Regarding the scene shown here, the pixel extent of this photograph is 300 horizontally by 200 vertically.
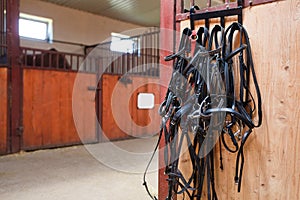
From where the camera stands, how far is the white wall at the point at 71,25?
5996 millimetres

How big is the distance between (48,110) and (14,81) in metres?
0.67

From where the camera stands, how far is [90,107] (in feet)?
15.2

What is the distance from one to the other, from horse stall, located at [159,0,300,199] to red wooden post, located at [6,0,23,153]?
3246mm

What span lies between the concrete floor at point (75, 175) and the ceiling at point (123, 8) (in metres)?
3.79

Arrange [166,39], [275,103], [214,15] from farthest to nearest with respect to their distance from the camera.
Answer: [166,39] → [214,15] → [275,103]

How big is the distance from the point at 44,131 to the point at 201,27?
3499 mm

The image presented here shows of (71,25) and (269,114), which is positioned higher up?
(71,25)

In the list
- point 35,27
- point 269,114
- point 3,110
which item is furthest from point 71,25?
point 269,114

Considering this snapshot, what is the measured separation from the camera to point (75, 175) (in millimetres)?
2723

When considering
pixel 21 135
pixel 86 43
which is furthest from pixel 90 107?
pixel 86 43

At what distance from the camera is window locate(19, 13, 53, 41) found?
584 centimetres

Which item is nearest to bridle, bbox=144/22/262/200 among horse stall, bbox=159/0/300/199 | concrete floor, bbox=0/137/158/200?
horse stall, bbox=159/0/300/199

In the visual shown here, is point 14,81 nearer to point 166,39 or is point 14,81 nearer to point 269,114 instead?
point 166,39

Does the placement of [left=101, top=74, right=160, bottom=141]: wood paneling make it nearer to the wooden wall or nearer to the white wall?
the white wall
